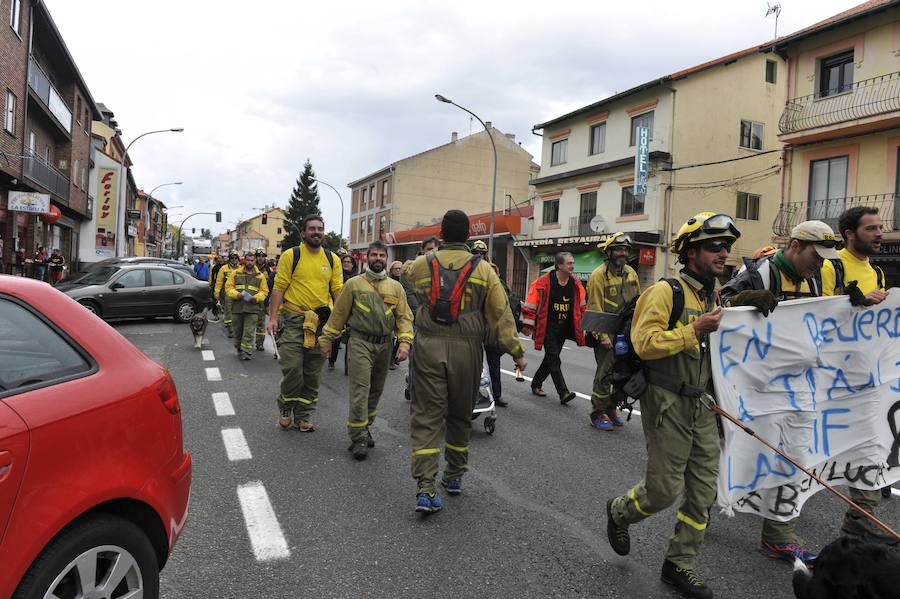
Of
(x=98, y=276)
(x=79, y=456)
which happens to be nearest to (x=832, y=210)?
(x=98, y=276)

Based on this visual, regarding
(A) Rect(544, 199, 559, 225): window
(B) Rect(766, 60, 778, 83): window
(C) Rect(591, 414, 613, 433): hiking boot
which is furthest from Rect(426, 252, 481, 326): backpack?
(B) Rect(766, 60, 778, 83): window

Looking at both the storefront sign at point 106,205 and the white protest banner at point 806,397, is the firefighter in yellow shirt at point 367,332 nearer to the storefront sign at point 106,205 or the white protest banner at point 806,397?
the white protest banner at point 806,397

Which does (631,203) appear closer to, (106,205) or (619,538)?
(619,538)

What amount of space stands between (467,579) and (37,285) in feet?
7.52

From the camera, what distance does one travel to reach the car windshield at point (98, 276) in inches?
596

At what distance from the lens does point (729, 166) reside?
86.4ft

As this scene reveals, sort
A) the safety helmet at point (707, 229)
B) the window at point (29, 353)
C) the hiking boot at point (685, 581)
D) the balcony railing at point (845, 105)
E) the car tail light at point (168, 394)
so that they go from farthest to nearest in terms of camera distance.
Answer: the balcony railing at point (845, 105)
the safety helmet at point (707, 229)
the hiking boot at point (685, 581)
the car tail light at point (168, 394)
the window at point (29, 353)

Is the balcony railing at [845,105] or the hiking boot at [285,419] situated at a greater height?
the balcony railing at [845,105]

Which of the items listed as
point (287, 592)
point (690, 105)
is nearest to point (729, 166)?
point (690, 105)

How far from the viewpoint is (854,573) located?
183 cm

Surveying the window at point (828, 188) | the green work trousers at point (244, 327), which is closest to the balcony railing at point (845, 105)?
the window at point (828, 188)

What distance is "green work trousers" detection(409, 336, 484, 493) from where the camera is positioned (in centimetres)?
398

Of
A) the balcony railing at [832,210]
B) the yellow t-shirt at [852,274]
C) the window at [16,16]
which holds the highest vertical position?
the window at [16,16]

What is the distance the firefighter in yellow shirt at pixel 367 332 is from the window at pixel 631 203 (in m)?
22.1
